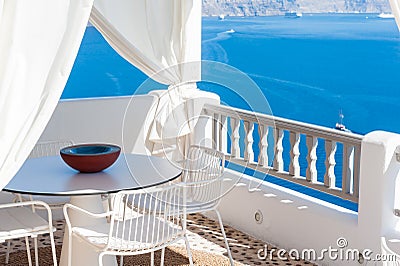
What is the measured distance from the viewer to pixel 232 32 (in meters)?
16.9

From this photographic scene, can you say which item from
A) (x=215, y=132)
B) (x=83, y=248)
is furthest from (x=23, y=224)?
(x=215, y=132)

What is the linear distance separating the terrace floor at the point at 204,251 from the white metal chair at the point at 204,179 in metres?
0.31

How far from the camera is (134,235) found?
372cm

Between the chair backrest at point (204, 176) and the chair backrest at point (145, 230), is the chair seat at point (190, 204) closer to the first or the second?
the chair backrest at point (204, 176)

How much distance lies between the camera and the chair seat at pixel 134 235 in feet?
11.9

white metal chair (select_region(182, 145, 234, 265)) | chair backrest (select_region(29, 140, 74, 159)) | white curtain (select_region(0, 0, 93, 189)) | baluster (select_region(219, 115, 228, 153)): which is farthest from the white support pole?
white curtain (select_region(0, 0, 93, 189))

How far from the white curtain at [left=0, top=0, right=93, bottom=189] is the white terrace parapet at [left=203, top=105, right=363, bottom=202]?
2629 millimetres

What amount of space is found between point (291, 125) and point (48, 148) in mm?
1944

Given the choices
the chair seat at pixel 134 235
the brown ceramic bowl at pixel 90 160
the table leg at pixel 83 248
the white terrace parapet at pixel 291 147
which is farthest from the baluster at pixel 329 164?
the table leg at pixel 83 248

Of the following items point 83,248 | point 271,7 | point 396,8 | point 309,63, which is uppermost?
point 396,8

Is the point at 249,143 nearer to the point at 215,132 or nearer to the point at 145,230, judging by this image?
the point at 215,132

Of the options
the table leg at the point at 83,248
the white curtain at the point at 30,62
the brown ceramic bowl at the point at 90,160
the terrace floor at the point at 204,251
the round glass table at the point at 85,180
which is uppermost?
the white curtain at the point at 30,62

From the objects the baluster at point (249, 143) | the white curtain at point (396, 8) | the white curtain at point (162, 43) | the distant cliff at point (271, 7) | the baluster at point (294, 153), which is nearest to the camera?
the white curtain at point (396, 8)

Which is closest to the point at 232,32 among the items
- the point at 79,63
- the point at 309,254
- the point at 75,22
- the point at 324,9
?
the point at 324,9
